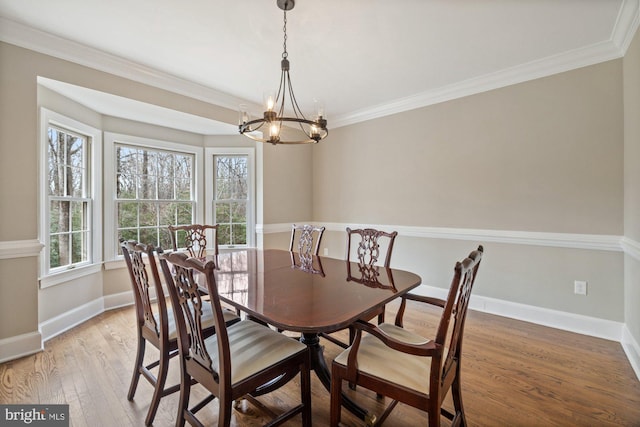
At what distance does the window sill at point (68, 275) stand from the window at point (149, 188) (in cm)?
25

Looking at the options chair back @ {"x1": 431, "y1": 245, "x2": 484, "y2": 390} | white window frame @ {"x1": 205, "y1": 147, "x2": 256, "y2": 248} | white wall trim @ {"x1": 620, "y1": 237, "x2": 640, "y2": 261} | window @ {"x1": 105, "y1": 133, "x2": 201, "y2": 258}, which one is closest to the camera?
chair back @ {"x1": 431, "y1": 245, "x2": 484, "y2": 390}

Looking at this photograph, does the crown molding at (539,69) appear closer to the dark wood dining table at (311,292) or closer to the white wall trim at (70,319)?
the dark wood dining table at (311,292)

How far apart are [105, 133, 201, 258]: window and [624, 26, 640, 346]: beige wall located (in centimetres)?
457

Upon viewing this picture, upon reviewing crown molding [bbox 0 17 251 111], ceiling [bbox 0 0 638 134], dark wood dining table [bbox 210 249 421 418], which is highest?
ceiling [bbox 0 0 638 134]

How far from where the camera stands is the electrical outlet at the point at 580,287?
8.83 ft

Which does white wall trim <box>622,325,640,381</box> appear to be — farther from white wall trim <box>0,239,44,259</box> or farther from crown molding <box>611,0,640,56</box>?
white wall trim <box>0,239,44,259</box>

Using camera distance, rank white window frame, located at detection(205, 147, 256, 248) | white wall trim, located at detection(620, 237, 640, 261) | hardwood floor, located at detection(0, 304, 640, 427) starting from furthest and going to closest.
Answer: white window frame, located at detection(205, 147, 256, 248)
white wall trim, located at detection(620, 237, 640, 261)
hardwood floor, located at detection(0, 304, 640, 427)

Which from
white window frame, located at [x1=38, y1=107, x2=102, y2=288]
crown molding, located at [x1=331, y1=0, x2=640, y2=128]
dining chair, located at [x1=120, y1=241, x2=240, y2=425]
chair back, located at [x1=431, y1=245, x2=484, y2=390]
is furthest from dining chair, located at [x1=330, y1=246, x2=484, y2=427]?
white window frame, located at [x1=38, y1=107, x2=102, y2=288]

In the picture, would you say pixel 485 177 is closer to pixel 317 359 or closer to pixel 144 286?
pixel 317 359

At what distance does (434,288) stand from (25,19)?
4605 mm

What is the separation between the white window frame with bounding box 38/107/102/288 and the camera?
104 inches

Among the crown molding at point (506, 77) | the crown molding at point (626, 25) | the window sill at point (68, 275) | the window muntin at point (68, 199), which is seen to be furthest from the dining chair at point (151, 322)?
the crown molding at point (626, 25)

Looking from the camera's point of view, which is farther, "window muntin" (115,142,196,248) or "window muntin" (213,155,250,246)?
"window muntin" (213,155,250,246)

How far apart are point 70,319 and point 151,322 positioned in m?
1.85
